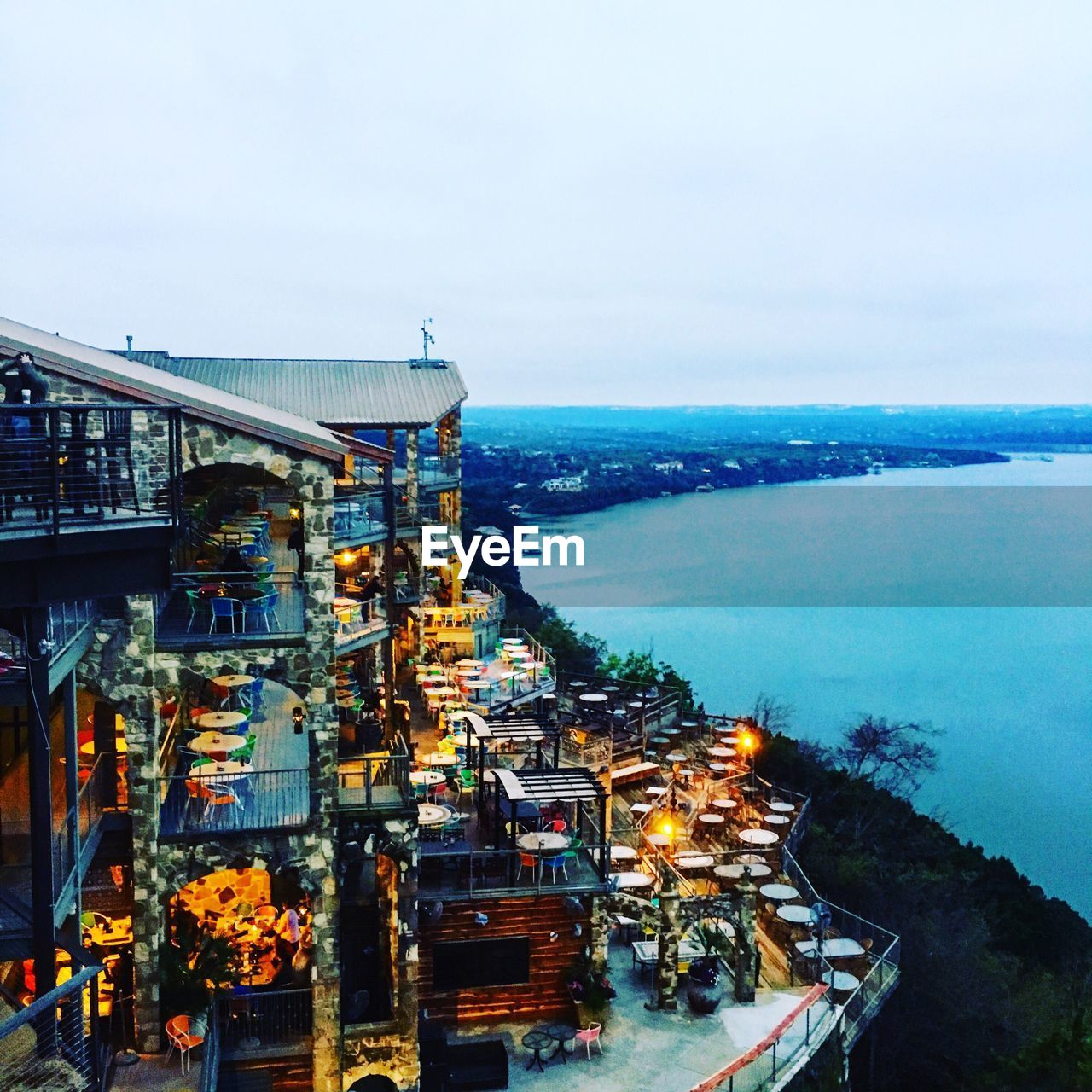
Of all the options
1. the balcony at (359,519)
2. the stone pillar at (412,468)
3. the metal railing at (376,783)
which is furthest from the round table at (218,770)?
the stone pillar at (412,468)

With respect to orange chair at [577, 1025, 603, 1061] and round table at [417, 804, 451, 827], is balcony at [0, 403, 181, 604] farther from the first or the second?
orange chair at [577, 1025, 603, 1061]

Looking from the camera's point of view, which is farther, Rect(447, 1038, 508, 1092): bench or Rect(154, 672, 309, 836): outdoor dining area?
Rect(447, 1038, 508, 1092): bench

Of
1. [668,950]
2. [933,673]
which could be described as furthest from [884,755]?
[933,673]

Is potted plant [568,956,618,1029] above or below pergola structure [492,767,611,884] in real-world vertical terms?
below

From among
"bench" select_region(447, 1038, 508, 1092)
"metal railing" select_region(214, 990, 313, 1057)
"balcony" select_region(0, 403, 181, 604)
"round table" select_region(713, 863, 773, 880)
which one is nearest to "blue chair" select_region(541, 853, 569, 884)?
"bench" select_region(447, 1038, 508, 1092)

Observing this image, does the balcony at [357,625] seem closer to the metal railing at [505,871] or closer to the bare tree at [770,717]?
the metal railing at [505,871]

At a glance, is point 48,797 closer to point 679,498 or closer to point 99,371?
point 99,371
